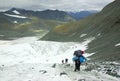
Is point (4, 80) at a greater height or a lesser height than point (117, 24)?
lesser

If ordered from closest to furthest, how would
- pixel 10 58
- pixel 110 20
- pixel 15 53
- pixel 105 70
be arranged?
pixel 105 70, pixel 10 58, pixel 15 53, pixel 110 20

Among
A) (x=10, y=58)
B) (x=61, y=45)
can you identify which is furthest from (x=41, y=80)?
(x=61, y=45)

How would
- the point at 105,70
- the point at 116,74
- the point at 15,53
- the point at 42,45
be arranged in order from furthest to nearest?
1. the point at 42,45
2. the point at 15,53
3. the point at 105,70
4. the point at 116,74

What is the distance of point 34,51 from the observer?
7856 centimetres

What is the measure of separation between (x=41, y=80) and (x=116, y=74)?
492 cm

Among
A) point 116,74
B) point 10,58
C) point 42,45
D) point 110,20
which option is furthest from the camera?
point 110,20

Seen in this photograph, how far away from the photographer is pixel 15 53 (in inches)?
2990

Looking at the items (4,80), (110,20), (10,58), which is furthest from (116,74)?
(110,20)

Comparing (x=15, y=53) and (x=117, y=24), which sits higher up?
(x=117, y=24)

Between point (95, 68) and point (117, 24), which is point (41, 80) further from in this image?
point (117, 24)

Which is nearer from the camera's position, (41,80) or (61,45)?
(41,80)

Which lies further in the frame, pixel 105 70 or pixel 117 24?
pixel 117 24

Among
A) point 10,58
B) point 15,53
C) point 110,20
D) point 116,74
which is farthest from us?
point 110,20

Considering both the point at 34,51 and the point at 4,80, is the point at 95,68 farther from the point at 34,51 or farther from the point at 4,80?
the point at 34,51
